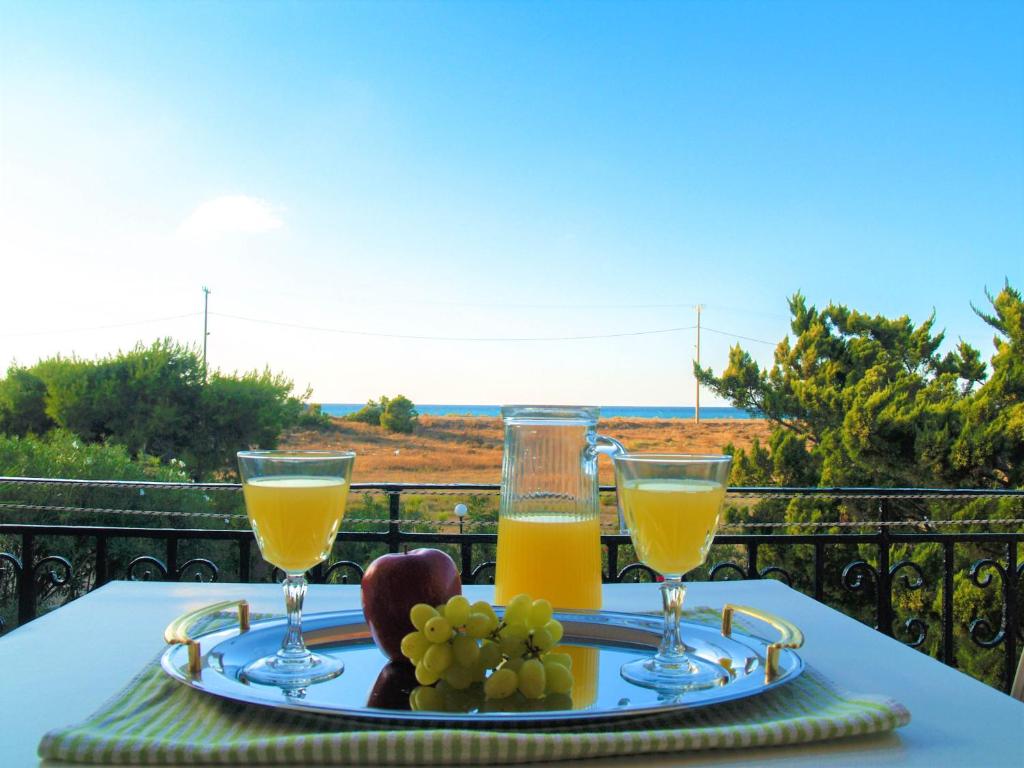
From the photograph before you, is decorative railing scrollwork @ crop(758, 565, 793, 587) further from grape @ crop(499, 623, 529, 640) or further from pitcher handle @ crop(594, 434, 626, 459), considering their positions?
grape @ crop(499, 623, 529, 640)

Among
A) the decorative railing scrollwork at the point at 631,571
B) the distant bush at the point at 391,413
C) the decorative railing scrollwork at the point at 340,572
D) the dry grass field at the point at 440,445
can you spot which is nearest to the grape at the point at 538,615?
the decorative railing scrollwork at the point at 631,571

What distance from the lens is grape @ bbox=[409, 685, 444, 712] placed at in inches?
29.0

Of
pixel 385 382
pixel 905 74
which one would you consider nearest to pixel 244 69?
pixel 905 74

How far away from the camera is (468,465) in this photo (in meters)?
25.8

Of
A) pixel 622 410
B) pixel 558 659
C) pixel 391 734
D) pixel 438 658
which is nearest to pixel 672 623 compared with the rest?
pixel 558 659

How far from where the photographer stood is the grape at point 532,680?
2.46ft

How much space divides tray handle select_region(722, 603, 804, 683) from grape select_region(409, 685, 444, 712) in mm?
328

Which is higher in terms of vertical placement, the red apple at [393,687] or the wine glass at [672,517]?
the wine glass at [672,517]

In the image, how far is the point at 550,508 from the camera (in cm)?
115

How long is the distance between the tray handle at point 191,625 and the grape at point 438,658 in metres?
0.24

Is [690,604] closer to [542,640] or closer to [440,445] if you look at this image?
[542,640]

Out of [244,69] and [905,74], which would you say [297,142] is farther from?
[905,74]

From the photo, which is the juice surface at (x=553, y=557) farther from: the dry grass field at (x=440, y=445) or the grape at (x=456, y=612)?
the dry grass field at (x=440, y=445)

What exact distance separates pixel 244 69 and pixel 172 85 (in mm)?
3131
